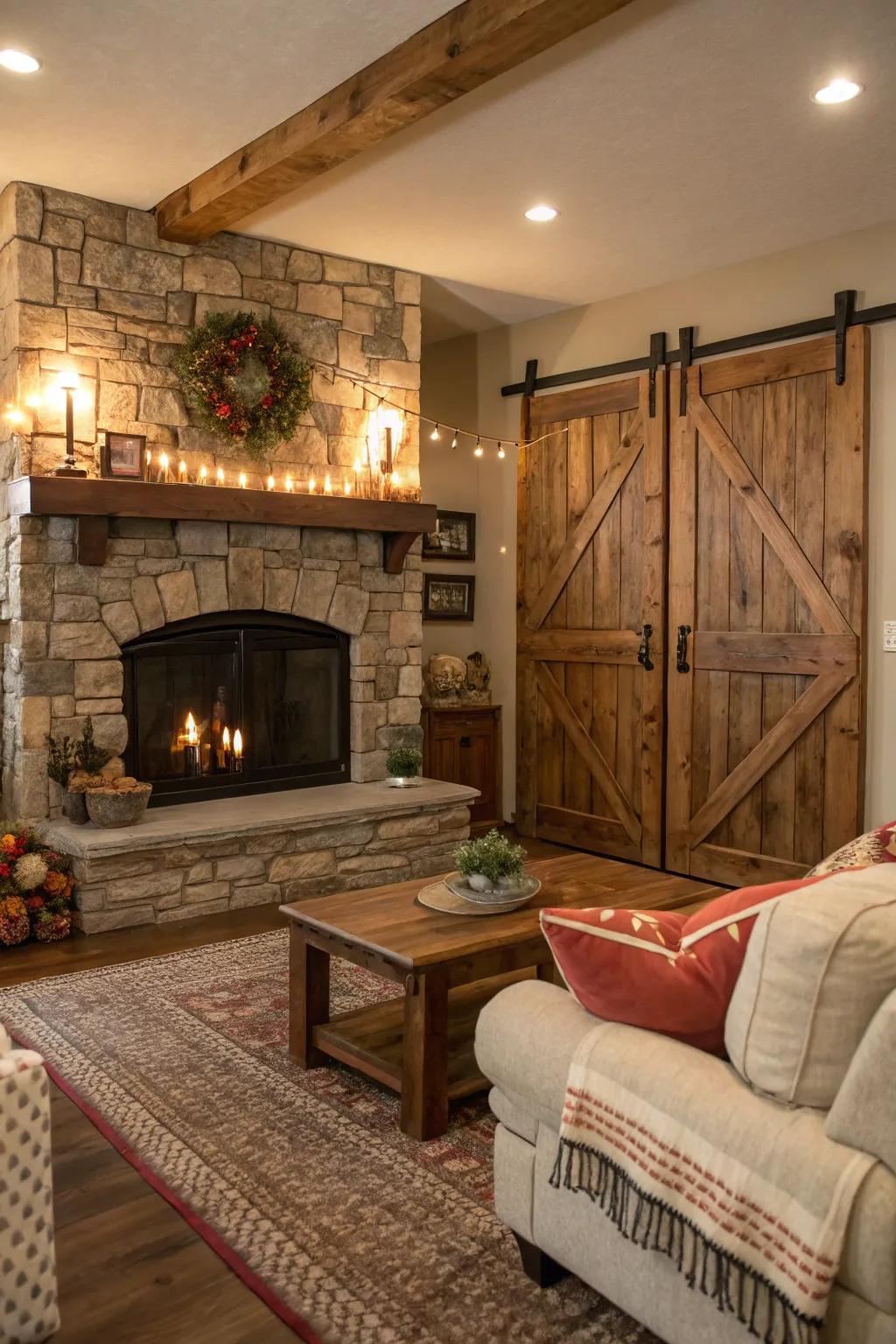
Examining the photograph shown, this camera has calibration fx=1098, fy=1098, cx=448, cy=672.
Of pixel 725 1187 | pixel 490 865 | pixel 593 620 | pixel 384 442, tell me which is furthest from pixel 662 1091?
pixel 593 620

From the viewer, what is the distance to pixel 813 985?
1.58 meters

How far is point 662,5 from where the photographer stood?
116 inches

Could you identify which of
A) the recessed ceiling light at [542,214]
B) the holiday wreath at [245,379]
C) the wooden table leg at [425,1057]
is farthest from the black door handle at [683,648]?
the wooden table leg at [425,1057]

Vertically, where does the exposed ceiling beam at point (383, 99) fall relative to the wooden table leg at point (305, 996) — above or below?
above

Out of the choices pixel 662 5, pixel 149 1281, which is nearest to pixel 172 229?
pixel 662 5

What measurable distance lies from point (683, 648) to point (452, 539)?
1.68 m

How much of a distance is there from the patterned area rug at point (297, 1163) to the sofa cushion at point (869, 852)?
3.49 feet

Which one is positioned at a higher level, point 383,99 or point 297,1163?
point 383,99

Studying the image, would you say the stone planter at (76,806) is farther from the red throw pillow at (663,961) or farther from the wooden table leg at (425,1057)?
the red throw pillow at (663,961)

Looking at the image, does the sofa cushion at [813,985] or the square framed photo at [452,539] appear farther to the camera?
the square framed photo at [452,539]

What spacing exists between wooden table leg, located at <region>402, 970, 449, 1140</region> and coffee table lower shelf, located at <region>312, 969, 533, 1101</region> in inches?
2.2

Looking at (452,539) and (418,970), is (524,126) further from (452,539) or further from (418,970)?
(452,539)

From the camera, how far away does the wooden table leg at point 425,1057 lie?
2623 mm

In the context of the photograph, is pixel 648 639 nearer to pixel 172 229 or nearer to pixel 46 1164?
pixel 172 229
